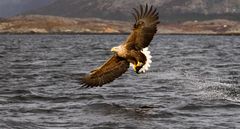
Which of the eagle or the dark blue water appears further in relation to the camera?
the eagle

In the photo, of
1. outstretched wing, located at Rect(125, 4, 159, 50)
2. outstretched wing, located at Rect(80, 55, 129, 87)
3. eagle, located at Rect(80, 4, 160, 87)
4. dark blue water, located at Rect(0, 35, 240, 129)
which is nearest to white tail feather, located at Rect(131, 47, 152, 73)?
eagle, located at Rect(80, 4, 160, 87)

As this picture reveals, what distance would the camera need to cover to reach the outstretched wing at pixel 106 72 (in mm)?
19344

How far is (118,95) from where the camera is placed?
23484mm

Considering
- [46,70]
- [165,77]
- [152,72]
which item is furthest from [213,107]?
[46,70]

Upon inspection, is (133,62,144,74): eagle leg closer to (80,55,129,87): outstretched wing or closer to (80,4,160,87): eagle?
(80,4,160,87): eagle

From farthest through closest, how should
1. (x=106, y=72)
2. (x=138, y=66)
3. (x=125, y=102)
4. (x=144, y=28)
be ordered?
(x=125, y=102) < (x=106, y=72) < (x=144, y=28) < (x=138, y=66)

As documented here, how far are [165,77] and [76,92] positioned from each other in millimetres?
7716

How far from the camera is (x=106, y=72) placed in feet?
64.2

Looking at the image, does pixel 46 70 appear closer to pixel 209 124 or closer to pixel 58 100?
pixel 58 100

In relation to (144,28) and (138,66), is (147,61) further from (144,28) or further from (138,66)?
(144,28)

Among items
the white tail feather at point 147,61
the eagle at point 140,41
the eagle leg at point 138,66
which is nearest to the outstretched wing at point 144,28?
the eagle at point 140,41

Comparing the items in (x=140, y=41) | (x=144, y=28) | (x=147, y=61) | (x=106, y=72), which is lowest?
(x=106, y=72)

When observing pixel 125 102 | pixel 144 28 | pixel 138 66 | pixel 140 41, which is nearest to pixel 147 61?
pixel 138 66

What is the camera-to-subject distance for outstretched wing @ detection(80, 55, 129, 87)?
63.5 ft
